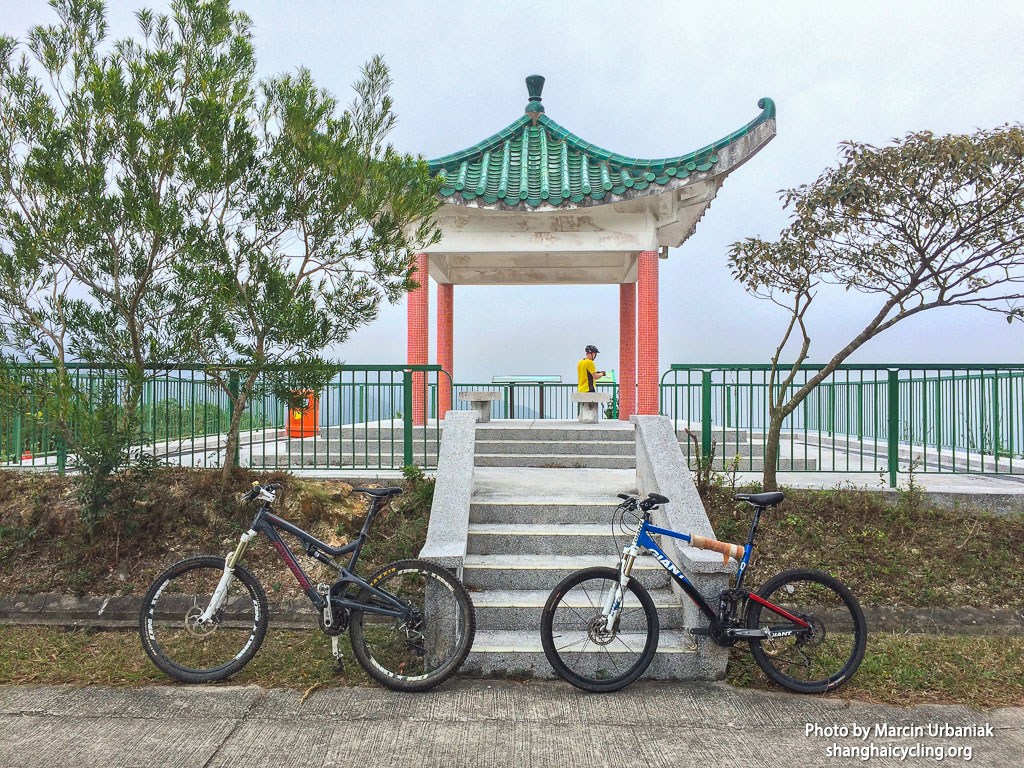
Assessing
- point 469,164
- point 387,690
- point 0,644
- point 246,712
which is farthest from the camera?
point 469,164

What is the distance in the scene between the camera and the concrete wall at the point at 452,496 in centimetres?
504

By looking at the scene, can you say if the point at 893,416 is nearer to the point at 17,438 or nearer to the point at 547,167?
the point at 547,167

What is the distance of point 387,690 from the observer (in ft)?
15.3

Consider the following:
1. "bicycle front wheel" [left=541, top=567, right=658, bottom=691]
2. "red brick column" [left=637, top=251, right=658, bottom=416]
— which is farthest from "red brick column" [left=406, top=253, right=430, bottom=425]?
"bicycle front wheel" [left=541, top=567, right=658, bottom=691]

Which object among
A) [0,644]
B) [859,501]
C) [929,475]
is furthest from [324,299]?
[929,475]

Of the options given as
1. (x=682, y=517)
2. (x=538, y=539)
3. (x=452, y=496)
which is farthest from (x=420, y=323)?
(x=682, y=517)

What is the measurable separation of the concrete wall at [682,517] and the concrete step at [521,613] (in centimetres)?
12

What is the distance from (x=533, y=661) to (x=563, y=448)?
3797mm

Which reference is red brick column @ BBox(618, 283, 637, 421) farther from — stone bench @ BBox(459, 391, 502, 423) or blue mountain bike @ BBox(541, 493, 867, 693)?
blue mountain bike @ BBox(541, 493, 867, 693)

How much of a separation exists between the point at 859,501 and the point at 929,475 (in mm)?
2936

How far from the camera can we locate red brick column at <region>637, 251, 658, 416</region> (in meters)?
12.2

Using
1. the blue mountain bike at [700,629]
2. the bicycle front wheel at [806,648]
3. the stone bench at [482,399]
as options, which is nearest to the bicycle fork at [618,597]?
the blue mountain bike at [700,629]

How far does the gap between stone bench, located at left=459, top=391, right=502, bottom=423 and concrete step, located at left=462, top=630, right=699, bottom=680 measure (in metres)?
4.53

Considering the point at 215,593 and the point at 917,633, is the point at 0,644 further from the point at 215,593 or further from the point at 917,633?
the point at 917,633
